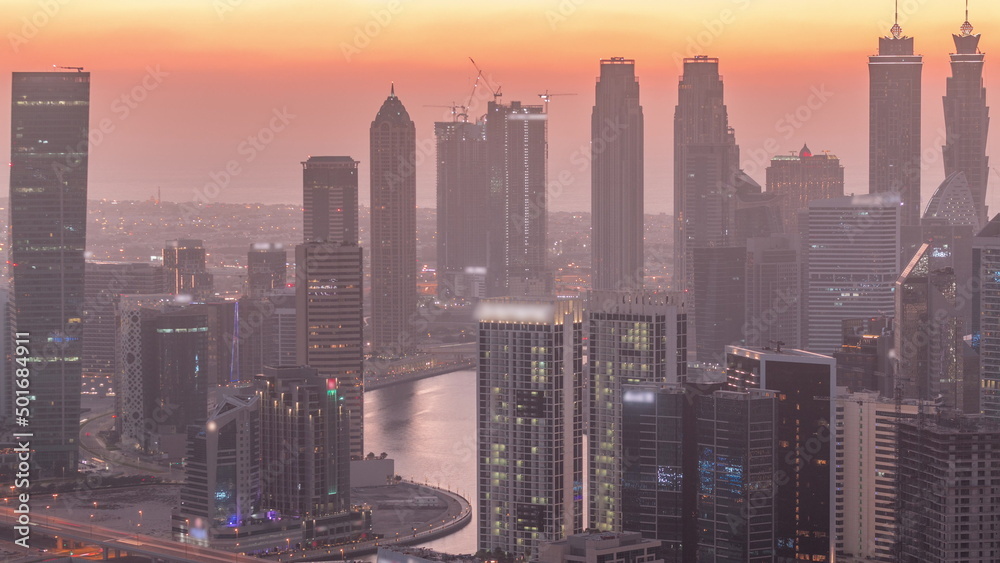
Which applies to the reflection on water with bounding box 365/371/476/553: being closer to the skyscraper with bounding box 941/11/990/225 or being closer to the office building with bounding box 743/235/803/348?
the office building with bounding box 743/235/803/348

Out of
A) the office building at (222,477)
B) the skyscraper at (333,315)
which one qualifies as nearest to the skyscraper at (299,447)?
the office building at (222,477)

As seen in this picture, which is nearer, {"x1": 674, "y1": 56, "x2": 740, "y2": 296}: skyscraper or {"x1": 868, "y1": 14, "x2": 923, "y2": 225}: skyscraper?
{"x1": 674, "y1": 56, "x2": 740, "y2": 296}: skyscraper

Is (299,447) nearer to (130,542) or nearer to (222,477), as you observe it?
(222,477)

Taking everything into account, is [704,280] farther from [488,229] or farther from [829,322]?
[488,229]

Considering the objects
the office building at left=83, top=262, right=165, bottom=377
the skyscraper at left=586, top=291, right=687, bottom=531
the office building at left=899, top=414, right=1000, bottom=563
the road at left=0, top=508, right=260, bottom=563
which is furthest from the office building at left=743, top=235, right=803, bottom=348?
the office building at left=899, top=414, right=1000, bottom=563

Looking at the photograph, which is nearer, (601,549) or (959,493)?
(601,549)

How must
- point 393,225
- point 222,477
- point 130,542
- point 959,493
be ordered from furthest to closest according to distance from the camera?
point 393,225 < point 222,477 < point 130,542 < point 959,493

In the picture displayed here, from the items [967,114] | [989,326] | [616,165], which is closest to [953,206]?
[967,114]
